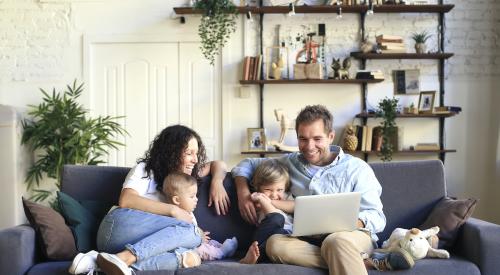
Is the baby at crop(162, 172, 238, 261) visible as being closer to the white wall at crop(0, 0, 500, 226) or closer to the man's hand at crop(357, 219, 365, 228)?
the man's hand at crop(357, 219, 365, 228)

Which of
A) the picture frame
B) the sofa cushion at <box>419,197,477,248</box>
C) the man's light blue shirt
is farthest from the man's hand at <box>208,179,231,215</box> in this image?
the picture frame

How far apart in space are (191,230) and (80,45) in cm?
354

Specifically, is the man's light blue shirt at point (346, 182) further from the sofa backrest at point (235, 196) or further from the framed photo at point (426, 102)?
the framed photo at point (426, 102)

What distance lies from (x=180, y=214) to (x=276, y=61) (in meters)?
3.10

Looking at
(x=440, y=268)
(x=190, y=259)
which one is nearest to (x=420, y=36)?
(x=440, y=268)

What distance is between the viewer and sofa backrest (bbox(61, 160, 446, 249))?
3.00m

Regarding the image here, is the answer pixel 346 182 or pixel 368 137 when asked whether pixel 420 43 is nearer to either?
pixel 368 137

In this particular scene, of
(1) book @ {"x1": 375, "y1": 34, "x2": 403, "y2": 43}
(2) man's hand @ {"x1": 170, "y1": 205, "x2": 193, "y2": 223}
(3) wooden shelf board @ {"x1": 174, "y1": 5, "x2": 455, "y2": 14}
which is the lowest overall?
(2) man's hand @ {"x1": 170, "y1": 205, "x2": 193, "y2": 223}

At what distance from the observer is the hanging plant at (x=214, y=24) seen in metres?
5.32

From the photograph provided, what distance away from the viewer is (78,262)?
7.89 ft

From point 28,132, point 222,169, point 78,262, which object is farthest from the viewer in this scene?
point 28,132

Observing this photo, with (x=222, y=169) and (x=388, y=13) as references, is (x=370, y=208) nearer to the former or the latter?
(x=222, y=169)

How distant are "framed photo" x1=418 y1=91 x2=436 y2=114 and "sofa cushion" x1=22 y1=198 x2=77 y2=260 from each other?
148 inches

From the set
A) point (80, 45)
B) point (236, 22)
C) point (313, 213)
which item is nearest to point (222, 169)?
point (313, 213)
